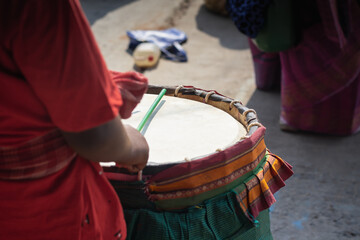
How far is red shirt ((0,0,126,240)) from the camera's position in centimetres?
69

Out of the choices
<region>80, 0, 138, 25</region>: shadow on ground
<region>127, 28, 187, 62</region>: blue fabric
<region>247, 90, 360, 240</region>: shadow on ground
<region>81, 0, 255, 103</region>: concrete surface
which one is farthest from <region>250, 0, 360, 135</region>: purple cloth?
<region>80, 0, 138, 25</region>: shadow on ground

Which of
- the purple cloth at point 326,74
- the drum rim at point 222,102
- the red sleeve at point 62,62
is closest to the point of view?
the red sleeve at point 62,62

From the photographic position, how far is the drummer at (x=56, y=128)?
0.70m

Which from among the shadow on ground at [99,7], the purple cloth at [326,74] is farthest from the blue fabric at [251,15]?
the shadow on ground at [99,7]

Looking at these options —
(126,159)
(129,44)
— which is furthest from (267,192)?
(129,44)

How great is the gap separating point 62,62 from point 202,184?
54 centimetres

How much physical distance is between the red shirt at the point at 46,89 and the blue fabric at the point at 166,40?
3.30 meters

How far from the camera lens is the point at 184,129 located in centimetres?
134

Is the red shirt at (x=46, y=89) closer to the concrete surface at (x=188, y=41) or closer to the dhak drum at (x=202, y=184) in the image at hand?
the dhak drum at (x=202, y=184)

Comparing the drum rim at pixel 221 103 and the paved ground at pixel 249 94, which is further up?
the drum rim at pixel 221 103

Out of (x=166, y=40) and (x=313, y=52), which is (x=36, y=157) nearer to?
(x=313, y=52)

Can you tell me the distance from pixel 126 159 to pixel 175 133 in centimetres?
45

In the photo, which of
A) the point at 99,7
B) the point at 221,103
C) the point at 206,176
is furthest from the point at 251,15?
the point at 99,7

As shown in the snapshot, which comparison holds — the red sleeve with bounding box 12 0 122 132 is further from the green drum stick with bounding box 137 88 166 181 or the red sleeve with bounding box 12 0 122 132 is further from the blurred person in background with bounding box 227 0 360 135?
the blurred person in background with bounding box 227 0 360 135
